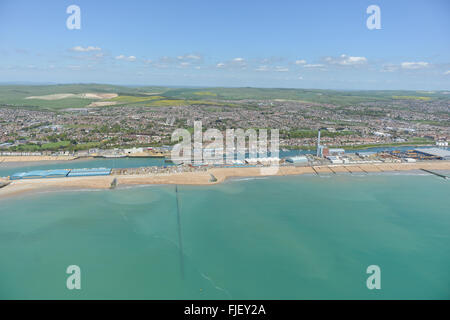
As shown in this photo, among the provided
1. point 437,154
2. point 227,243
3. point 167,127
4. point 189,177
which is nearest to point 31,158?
point 189,177

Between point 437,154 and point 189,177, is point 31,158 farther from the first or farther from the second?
point 437,154

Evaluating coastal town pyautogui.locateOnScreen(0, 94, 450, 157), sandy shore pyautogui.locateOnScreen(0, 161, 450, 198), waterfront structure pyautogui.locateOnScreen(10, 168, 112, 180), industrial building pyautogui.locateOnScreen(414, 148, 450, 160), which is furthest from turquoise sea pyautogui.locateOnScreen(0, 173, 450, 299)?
coastal town pyautogui.locateOnScreen(0, 94, 450, 157)

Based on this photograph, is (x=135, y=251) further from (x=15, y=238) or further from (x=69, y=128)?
(x=69, y=128)

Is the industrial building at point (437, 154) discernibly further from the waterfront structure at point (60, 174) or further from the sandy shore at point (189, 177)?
the waterfront structure at point (60, 174)

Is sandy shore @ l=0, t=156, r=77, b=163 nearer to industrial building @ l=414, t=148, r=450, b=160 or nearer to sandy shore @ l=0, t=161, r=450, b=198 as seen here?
sandy shore @ l=0, t=161, r=450, b=198

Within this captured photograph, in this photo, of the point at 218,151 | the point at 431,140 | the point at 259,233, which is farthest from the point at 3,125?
the point at 431,140

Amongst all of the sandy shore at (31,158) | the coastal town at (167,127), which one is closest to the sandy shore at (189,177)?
the sandy shore at (31,158)
